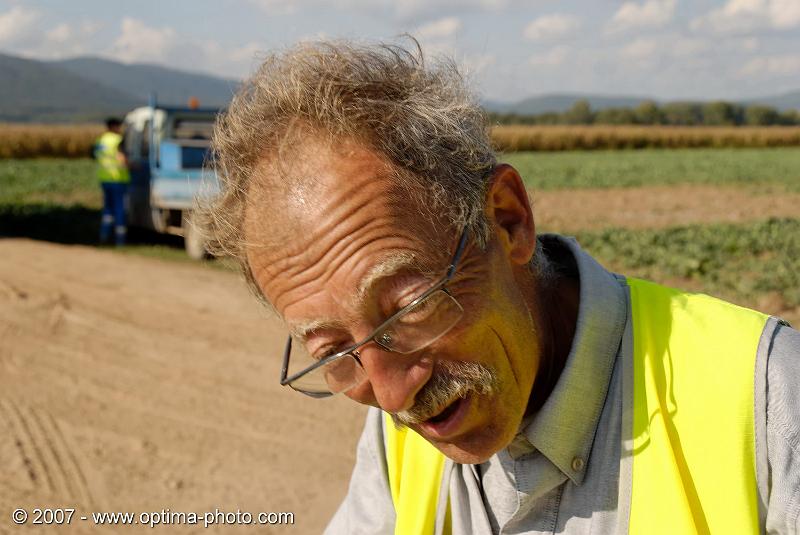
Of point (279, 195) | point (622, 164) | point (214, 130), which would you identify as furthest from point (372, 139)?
point (622, 164)

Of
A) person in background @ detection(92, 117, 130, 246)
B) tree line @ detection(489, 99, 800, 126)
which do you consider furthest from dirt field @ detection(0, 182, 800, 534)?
tree line @ detection(489, 99, 800, 126)

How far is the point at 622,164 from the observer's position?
1281 inches

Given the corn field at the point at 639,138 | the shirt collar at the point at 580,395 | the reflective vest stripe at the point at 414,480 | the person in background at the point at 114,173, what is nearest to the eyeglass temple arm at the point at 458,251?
the shirt collar at the point at 580,395

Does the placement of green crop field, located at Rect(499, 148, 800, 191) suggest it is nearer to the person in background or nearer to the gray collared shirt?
the person in background

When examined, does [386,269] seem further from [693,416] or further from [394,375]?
[693,416]

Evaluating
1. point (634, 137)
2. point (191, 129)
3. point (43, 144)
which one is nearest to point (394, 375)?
point (191, 129)

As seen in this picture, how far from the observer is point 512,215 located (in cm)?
155

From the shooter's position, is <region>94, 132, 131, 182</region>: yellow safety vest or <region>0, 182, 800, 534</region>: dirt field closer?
<region>0, 182, 800, 534</region>: dirt field

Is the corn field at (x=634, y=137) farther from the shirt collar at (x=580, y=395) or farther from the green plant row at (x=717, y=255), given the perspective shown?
the shirt collar at (x=580, y=395)

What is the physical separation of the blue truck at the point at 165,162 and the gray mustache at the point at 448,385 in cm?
887

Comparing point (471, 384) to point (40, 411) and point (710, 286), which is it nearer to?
point (40, 411)

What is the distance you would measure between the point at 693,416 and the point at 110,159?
470 inches

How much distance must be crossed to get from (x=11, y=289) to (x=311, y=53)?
737cm

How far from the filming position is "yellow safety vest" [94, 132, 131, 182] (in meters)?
11.9
